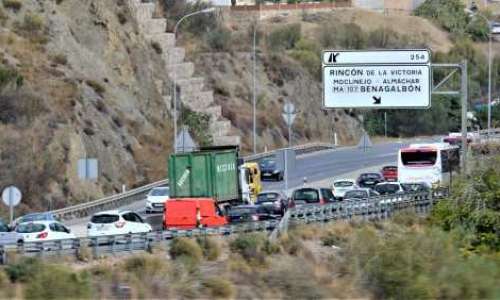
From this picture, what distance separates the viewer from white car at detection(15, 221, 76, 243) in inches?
1661

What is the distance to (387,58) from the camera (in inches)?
1714

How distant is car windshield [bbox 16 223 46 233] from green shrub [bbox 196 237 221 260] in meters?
6.15

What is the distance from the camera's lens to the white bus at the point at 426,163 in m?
65.8

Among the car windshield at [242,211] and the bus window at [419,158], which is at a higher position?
the bus window at [419,158]

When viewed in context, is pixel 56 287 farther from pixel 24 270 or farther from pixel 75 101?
pixel 75 101

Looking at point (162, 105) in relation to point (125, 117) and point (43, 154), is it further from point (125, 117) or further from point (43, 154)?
point (43, 154)

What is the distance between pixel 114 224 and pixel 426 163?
2473 centimetres

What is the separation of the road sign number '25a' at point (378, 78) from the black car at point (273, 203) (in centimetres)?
718

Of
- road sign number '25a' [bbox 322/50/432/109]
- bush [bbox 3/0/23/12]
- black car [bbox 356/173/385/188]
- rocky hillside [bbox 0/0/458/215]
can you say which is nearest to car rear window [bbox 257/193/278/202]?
rocky hillside [bbox 0/0/458/215]

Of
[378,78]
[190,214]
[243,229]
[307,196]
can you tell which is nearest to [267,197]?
[307,196]

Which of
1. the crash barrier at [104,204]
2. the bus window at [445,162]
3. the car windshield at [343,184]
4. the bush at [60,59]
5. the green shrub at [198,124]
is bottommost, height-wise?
the crash barrier at [104,204]

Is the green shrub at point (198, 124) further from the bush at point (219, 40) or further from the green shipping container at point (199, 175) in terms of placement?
the green shipping container at point (199, 175)

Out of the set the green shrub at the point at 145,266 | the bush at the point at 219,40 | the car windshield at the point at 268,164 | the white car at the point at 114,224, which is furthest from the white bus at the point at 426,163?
the bush at the point at 219,40

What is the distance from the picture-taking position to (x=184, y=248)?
3703 centimetres
